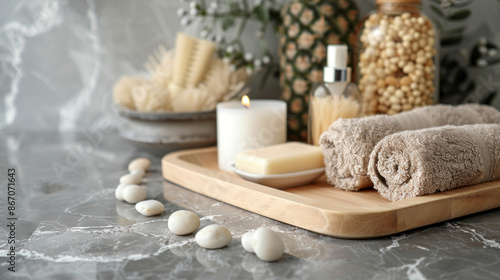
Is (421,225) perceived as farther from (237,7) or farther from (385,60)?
(237,7)

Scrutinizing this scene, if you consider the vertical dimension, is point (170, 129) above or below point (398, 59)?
below

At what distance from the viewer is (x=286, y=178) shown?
0.69 meters

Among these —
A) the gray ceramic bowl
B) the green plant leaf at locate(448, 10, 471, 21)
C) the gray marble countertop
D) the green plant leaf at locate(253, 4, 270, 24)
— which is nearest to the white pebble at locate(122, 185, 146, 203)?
the gray marble countertop

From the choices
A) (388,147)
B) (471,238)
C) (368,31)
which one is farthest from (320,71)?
(471,238)

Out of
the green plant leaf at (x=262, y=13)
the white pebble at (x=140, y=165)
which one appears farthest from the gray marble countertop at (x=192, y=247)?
the green plant leaf at (x=262, y=13)

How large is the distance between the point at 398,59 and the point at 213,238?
0.50 m

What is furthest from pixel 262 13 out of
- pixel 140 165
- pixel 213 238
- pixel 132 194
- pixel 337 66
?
pixel 213 238

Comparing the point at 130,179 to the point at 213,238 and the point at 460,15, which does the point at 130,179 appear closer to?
the point at 213,238

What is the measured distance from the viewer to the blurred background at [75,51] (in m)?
1.18

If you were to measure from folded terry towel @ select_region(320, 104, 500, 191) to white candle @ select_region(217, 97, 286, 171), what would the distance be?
0.13 meters

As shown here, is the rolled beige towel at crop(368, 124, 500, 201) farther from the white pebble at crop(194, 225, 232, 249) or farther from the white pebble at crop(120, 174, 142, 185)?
the white pebble at crop(120, 174, 142, 185)

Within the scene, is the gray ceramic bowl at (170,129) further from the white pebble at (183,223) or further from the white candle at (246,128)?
the white pebble at (183,223)

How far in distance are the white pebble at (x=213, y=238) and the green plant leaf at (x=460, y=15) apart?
773 mm

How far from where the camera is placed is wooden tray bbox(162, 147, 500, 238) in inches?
21.3
